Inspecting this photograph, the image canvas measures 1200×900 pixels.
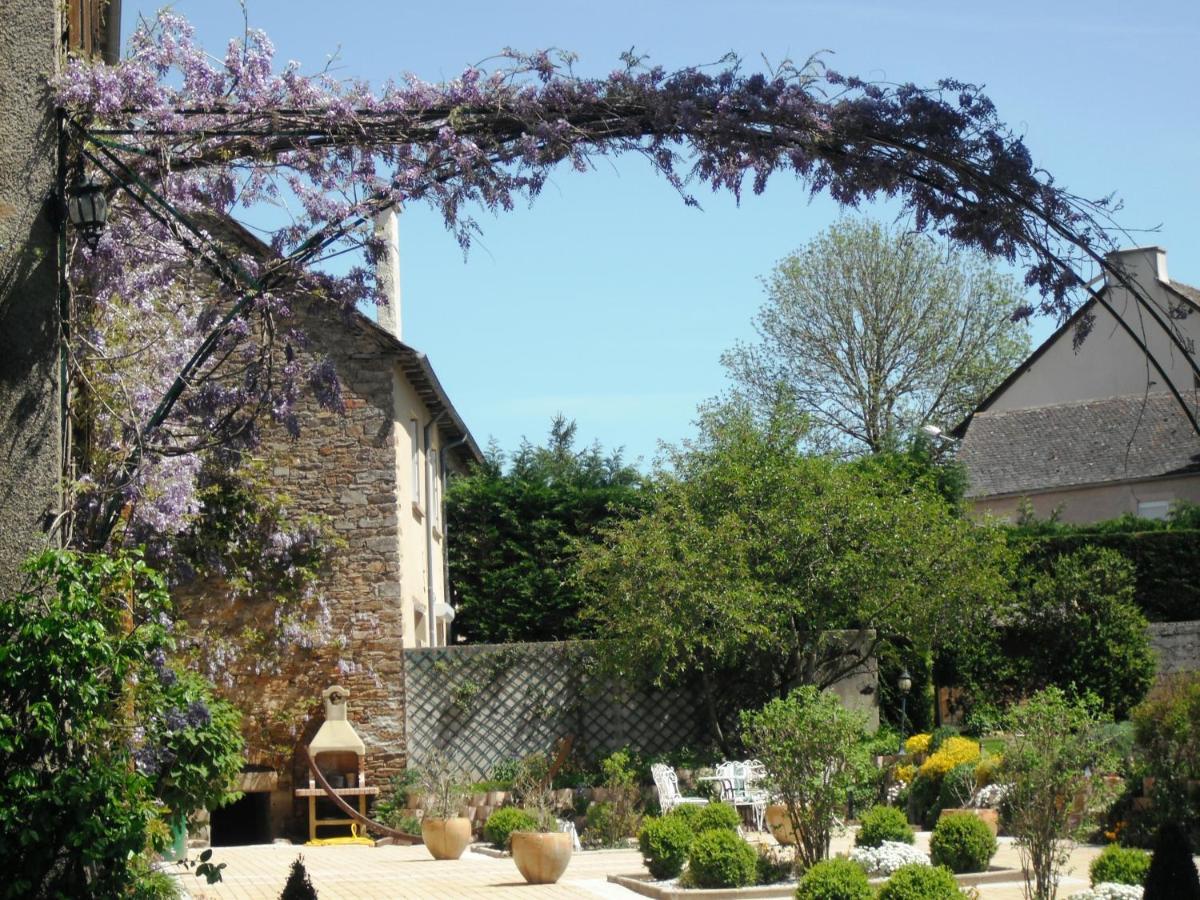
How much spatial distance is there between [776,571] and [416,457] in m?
5.23

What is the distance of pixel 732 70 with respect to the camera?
6656mm

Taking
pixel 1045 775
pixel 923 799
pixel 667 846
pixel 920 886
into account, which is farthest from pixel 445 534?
pixel 920 886

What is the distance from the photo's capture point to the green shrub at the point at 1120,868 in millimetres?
8531

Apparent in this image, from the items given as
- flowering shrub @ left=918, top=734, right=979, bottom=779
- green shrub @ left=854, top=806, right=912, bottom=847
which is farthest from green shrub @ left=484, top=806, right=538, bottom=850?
flowering shrub @ left=918, top=734, right=979, bottom=779

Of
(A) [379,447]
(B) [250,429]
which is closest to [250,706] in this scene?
(A) [379,447]

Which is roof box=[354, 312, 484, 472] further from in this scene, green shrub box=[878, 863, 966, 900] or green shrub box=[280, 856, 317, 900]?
green shrub box=[878, 863, 966, 900]

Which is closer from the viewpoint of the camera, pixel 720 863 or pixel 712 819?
pixel 720 863

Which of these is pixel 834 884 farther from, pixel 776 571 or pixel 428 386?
pixel 428 386

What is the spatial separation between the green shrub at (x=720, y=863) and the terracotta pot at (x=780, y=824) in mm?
393

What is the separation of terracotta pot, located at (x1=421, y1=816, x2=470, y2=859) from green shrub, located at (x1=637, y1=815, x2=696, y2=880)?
97.7 inches

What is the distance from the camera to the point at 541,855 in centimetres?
1048

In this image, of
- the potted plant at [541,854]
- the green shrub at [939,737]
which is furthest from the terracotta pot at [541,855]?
the green shrub at [939,737]

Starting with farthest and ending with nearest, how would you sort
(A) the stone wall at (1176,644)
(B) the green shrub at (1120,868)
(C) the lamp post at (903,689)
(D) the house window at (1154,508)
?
(D) the house window at (1154,508) → (A) the stone wall at (1176,644) → (C) the lamp post at (903,689) → (B) the green shrub at (1120,868)

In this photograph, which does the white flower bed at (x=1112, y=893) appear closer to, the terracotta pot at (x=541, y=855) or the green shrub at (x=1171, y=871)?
the green shrub at (x=1171, y=871)
